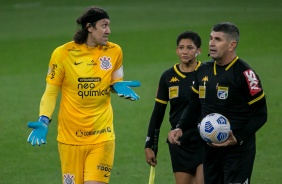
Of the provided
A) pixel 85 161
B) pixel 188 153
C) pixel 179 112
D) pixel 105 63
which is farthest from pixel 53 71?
pixel 188 153

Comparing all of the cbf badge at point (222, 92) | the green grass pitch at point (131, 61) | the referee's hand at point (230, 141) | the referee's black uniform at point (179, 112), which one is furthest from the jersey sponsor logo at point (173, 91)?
the green grass pitch at point (131, 61)

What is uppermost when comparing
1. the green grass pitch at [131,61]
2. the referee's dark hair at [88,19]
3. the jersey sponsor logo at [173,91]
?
the referee's dark hair at [88,19]

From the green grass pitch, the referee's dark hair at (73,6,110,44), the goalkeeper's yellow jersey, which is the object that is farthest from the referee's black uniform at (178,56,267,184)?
the green grass pitch

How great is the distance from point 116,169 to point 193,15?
16.8 metres

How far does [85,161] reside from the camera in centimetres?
1005

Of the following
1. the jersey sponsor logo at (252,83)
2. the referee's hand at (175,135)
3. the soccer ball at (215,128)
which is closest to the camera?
the soccer ball at (215,128)

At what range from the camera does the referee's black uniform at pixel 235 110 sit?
9.31 meters

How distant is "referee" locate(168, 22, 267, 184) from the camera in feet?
30.6

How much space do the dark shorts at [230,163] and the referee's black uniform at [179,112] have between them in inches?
44.0

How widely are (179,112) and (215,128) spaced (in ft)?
5.15

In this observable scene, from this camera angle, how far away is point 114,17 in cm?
3066

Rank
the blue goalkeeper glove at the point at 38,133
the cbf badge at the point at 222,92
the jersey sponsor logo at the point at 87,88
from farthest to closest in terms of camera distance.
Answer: the jersey sponsor logo at the point at 87,88, the blue goalkeeper glove at the point at 38,133, the cbf badge at the point at 222,92

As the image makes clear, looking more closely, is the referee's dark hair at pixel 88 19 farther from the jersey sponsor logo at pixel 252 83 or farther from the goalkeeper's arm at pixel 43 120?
the jersey sponsor logo at pixel 252 83

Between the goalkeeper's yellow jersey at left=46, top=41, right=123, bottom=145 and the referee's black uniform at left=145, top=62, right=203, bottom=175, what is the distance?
80cm
